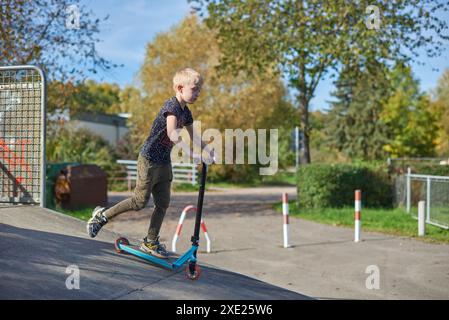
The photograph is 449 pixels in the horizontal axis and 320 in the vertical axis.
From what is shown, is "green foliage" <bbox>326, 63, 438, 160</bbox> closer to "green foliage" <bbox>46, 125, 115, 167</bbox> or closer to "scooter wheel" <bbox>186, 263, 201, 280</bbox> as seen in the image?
"green foliage" <bbox>46, 125, 115, 167</bbox>

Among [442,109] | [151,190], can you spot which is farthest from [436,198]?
[442,109]

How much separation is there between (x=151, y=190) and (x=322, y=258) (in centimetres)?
484

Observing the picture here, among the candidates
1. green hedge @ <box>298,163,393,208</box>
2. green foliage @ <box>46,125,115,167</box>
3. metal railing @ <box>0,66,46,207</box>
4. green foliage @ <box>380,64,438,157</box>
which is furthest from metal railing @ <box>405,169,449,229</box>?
green foliage @ <box>380,64,438,157</box>

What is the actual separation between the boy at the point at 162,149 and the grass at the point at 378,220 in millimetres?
7488

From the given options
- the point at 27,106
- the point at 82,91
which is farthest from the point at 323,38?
the point at 27,106

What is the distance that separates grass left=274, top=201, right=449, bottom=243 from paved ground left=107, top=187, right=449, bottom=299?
560 millimetres

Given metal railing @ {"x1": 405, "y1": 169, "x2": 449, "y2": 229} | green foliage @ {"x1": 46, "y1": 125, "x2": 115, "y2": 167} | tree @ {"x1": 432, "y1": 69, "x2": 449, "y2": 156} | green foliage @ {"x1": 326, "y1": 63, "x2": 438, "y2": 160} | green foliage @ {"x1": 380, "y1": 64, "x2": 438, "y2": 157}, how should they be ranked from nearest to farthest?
metal railing @ {"x1": 405, "y1": 169, "x2": 449, "y2": 229}
green foliage @ {"x1": 46, "y1": 125, "x2": 115, "y2": 167}
tree @ {"x1": 432, "y1": 69, "x2": 449, "y2": 156}
green foliage @ {"x1": 380, "y1": 64, "x2": 438, "y2": 157}
green foliage @ {"x1": 326, "y1": 63, "x2": 438, "y2": 160}

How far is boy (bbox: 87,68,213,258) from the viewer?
15.6 ft

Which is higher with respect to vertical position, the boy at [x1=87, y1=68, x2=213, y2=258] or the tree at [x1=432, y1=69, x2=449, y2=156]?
the tree at [x1=432, y1=69, x2=449, y2=156]

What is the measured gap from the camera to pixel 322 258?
Answer: 887 cm

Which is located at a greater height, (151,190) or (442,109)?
(442,109)

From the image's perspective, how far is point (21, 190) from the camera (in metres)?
6.94

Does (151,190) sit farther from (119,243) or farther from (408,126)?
(408,126)

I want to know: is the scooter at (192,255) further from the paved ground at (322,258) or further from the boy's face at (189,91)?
the paved ground at (322,258)
